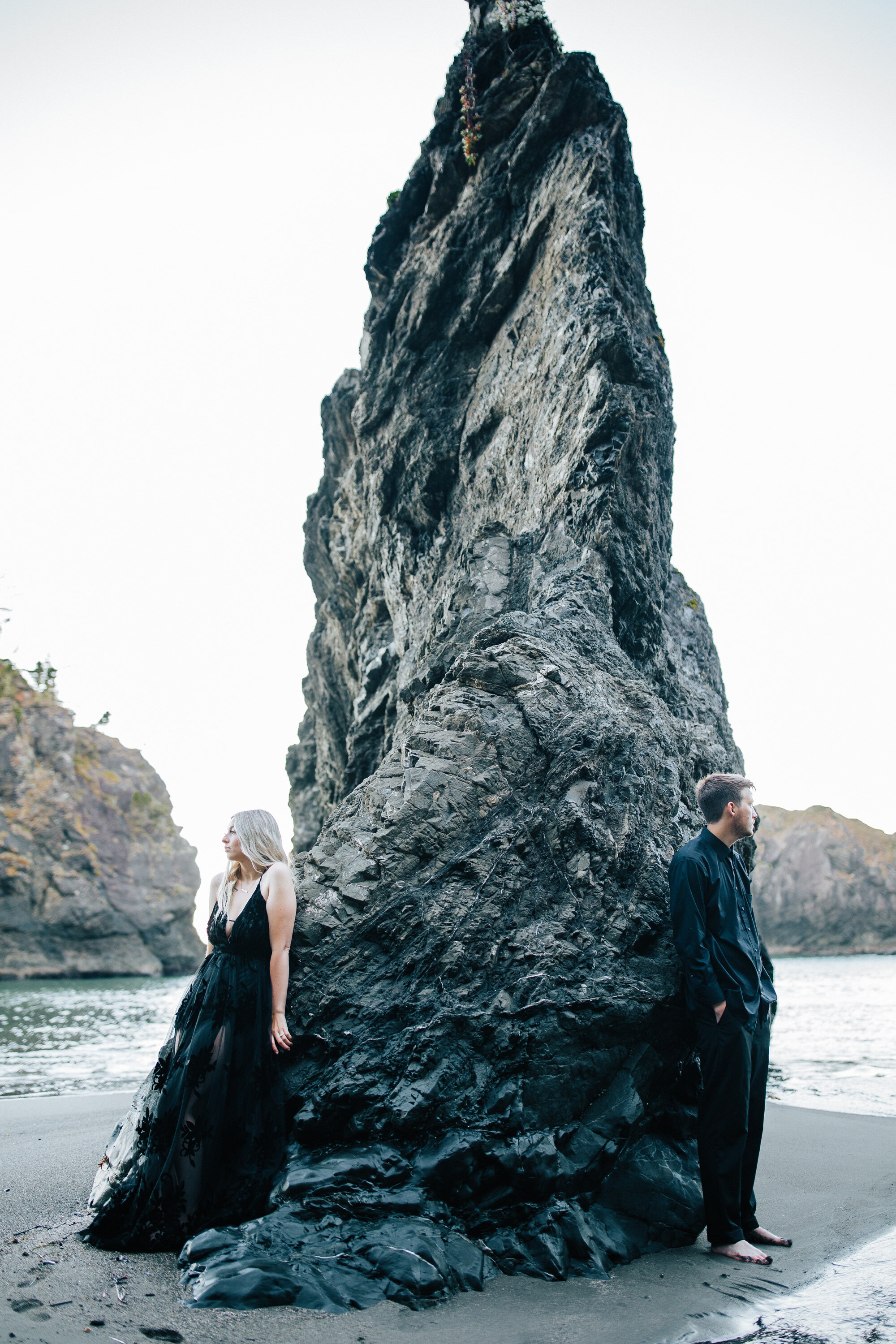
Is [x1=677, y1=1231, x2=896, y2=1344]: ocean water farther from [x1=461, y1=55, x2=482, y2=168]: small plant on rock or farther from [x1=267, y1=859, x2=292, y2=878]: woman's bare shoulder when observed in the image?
[x1=461, y1=55, x2=482, y2=168]: small plant on rock

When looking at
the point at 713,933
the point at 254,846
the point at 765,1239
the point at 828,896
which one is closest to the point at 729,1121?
the point at 765,1239

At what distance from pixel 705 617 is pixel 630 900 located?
681 cm

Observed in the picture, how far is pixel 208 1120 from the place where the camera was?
347 centimetres

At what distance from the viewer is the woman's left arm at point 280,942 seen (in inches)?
148

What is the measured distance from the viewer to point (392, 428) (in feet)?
42.7

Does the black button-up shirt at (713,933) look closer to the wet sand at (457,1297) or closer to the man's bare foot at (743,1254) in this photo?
the man's bare foot at (743,1254)

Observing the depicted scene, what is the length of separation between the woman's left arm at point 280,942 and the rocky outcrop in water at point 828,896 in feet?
323

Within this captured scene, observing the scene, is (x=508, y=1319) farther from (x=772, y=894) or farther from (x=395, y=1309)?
(x=772, y=894)

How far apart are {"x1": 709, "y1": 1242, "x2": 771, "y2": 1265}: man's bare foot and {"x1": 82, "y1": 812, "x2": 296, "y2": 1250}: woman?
2.16 metres

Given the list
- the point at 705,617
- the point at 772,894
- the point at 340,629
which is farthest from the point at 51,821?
the point at 772,894

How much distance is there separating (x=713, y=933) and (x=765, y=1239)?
151 centimetres

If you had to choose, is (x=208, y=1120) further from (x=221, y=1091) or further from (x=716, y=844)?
(x=716, y=844)

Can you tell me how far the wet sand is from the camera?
8.67ft

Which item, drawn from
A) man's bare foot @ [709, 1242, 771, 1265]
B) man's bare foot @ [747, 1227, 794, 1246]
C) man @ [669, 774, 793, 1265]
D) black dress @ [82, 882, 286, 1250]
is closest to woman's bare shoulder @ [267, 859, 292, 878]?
black dress @ [82, 882, 286, 1250]
